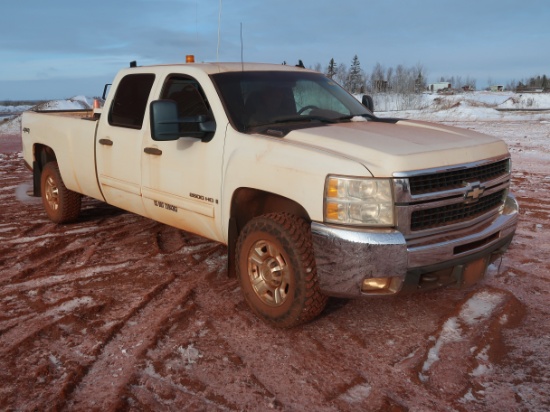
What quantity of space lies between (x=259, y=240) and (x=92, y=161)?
273 centimetres

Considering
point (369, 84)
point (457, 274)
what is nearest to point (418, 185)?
point (457, 274)

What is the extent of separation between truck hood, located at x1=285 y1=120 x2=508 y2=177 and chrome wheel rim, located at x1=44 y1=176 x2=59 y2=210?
4.09 m

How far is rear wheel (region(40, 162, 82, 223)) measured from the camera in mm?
6551

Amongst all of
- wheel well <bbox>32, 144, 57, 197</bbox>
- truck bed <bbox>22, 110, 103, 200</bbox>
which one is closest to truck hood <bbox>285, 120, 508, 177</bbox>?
truck bed <bbox>22, 110, 103, 200</bbox>

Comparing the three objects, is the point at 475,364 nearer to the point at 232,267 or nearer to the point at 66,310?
the point at 232,267

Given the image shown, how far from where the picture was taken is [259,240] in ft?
12.5

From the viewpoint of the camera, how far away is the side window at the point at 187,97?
451 cm

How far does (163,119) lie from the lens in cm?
407

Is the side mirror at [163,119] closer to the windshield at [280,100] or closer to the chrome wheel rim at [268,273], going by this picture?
the windshield at [280,100]

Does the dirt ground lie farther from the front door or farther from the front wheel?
the front door

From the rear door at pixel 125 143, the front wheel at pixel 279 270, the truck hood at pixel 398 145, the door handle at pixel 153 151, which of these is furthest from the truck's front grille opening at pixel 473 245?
the rear door at pixel 125 143

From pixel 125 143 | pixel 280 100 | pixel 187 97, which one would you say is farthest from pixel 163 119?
pixel 125 143

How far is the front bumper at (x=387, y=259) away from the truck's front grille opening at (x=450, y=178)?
31 cm

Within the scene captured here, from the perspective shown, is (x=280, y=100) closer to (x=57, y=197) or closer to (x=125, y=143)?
(x=125, y=143)
